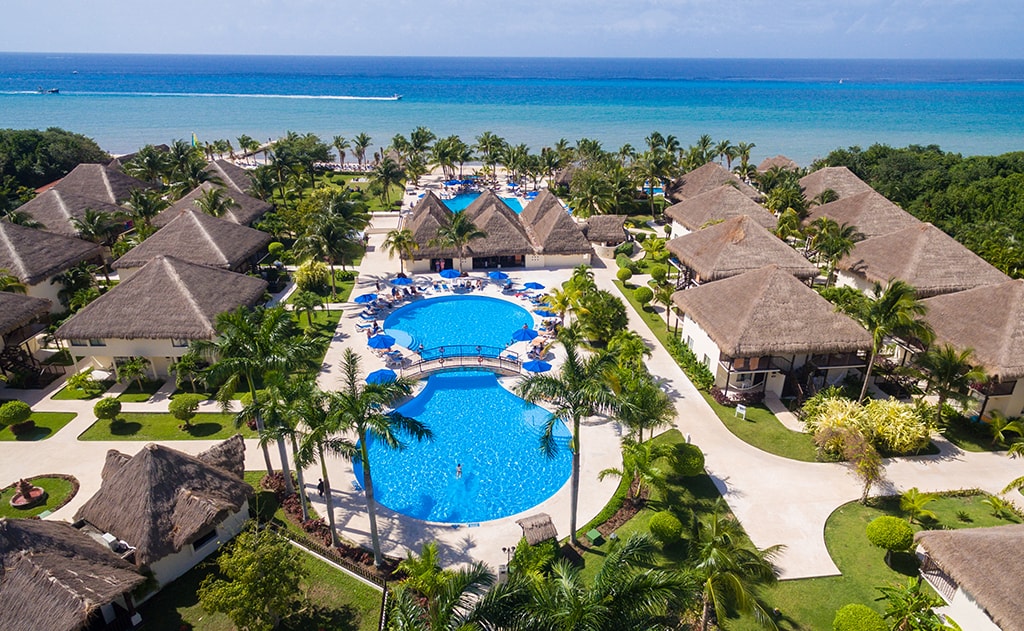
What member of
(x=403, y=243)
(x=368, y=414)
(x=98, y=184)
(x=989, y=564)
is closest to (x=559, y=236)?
(x=403, y=243)

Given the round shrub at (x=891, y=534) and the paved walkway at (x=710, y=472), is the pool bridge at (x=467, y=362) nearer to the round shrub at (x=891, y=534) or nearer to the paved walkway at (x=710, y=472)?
the paved walkway at (x=710, y=472)

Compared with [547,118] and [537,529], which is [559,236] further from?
[547,118]

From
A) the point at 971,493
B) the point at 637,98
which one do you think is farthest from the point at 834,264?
the point at 637,98

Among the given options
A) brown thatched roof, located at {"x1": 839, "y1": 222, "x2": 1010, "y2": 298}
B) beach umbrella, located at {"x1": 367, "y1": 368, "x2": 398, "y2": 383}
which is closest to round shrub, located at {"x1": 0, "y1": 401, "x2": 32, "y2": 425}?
beach umbrella, located at {"x1": 367, "y1": 368, "x2": 398, "y2": 383}

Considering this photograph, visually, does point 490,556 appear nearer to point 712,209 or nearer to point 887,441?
point 887,441

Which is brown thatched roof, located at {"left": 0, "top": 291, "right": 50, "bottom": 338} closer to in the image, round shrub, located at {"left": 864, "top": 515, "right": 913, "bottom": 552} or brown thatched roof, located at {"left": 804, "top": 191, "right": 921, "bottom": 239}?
round shrub, located at {"left": 864, "top": 515, "right": 913, "bottom": 552}

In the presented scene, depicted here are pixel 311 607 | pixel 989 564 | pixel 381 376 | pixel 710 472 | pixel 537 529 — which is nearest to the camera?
pixel 989 564
